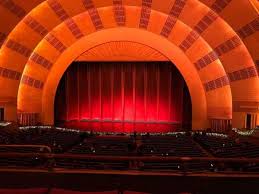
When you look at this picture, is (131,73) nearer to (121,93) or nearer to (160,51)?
(121,93)

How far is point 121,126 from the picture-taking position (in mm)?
18781

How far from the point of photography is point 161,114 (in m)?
19.3

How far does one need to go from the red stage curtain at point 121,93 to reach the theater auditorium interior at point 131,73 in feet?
0.21

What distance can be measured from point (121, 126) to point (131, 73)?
11.6ft

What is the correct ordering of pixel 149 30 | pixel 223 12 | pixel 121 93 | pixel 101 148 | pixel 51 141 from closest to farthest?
pixel 101 148
pixel 51 141
pixel 223 12
pixel 149 30
pixel 121 93

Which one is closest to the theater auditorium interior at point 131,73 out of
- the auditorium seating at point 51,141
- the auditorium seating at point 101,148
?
the auditorium seating at point 51,141

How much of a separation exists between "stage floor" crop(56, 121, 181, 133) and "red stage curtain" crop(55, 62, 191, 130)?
10.3 inches

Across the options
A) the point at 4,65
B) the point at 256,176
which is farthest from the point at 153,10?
the point at 256,176

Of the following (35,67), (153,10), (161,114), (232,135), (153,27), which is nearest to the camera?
(232,135)

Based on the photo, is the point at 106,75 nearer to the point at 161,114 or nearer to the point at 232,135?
the point at 161,114

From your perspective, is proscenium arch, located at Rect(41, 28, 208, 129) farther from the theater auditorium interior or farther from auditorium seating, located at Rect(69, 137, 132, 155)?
auditorium seating, located at Rect(69, 137, 132, 155)

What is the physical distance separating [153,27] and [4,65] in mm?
7700

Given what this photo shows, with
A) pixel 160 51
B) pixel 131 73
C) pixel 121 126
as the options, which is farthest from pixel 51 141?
pixel 131 73

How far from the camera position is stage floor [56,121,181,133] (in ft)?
58.3
